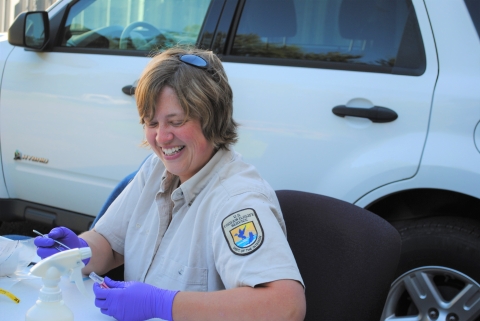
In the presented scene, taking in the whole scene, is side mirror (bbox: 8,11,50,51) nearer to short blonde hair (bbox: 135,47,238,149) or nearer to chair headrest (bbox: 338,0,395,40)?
chair headrest (bbox: 338,0,395,40)

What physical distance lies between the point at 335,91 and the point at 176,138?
1029 millimetres

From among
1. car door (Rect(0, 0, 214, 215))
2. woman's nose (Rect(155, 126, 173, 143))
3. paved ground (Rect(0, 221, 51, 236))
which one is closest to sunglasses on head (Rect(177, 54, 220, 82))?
woman's nose (Rect(155, 126, 173, 143))

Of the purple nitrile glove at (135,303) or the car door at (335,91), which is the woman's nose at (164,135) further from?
the car door at (335,91)

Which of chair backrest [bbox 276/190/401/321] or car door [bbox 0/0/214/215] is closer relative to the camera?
chair backrest [bbox 276/190/401/321]

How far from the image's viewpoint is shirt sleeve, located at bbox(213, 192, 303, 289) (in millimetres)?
1334

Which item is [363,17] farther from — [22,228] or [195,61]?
[22,228]

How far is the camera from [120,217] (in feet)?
6.01

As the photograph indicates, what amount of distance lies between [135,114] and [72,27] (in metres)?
0.75

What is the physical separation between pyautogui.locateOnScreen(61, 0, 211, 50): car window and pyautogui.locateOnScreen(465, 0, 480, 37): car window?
3.90 feet

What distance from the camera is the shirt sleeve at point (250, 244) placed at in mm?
1334

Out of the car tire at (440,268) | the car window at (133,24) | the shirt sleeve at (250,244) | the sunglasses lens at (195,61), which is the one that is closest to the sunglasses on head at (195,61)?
the sunglasses lens at (195,61)

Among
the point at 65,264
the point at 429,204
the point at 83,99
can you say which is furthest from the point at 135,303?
the point at 83,99

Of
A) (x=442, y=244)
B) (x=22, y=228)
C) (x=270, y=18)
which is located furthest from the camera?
(x=22, y=228)

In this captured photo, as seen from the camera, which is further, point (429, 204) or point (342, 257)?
point (429, 204)
